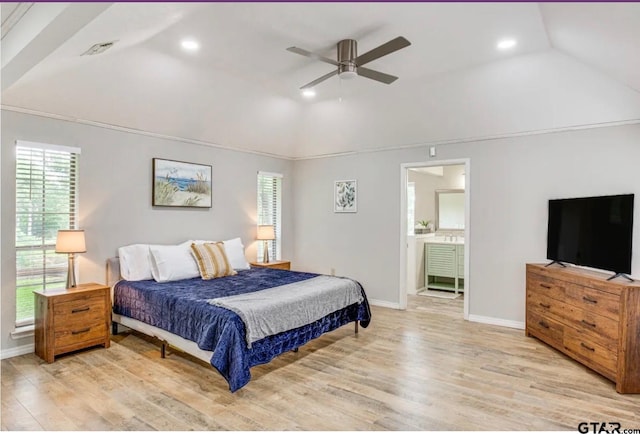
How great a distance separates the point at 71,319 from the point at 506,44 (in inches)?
188

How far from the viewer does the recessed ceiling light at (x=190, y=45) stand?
338 centimetres

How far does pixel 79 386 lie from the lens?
3.03 meters

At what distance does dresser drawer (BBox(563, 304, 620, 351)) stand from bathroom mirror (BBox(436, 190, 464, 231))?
3.84 m

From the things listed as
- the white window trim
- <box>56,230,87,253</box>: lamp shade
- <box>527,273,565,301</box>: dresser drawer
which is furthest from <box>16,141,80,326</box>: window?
<box>527,273,565,301</box>: dresser drawer

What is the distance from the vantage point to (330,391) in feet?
9.82

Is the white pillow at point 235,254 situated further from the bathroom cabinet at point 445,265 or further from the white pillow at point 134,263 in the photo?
the bathroom cabinet at point 445,265

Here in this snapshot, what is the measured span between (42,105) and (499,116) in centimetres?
493

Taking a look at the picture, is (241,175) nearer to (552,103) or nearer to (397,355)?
(397,355)

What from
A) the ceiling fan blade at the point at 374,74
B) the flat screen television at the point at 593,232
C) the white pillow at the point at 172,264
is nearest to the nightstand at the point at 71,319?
the white pillow at the point at 172,264

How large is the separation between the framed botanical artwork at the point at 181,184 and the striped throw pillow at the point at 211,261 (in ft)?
2.37

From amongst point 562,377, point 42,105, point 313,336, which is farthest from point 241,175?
point 562,377

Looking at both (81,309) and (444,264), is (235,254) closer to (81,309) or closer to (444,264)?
(81,309)

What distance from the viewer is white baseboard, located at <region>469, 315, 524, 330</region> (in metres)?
4.68

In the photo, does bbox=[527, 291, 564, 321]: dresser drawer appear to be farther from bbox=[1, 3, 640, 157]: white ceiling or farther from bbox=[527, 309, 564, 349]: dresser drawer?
bbox=[1, 3, 640, 157]: white ceiling
